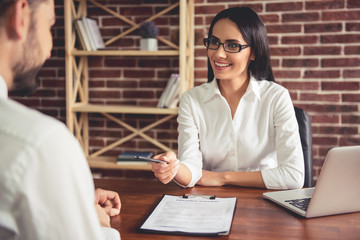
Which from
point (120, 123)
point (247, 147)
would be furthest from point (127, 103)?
point (247, 147)

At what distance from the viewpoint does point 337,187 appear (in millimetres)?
1102

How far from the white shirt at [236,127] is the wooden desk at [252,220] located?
1.22 ft

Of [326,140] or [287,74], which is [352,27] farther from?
[326,140]

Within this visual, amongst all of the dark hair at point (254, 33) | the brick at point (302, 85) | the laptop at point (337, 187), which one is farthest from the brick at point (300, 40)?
the laptop at point (337, 187)

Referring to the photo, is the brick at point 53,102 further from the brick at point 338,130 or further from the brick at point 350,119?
the brick at point 350,119

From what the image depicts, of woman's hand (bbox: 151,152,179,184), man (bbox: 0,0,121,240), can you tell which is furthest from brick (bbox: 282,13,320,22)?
man (bbox: 0,0,121,240)

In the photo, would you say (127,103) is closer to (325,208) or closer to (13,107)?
(325,208)

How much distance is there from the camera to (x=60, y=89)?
10.2ft

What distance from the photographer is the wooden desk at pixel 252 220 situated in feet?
3.32

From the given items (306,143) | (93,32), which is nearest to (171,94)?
(93,32)

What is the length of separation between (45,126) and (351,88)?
258 centimetres

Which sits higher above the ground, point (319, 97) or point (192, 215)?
point (319, 97)

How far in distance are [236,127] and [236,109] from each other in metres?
0.09

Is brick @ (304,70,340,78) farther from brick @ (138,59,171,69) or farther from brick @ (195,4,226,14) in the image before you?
brick @ (138,59,171,69)
